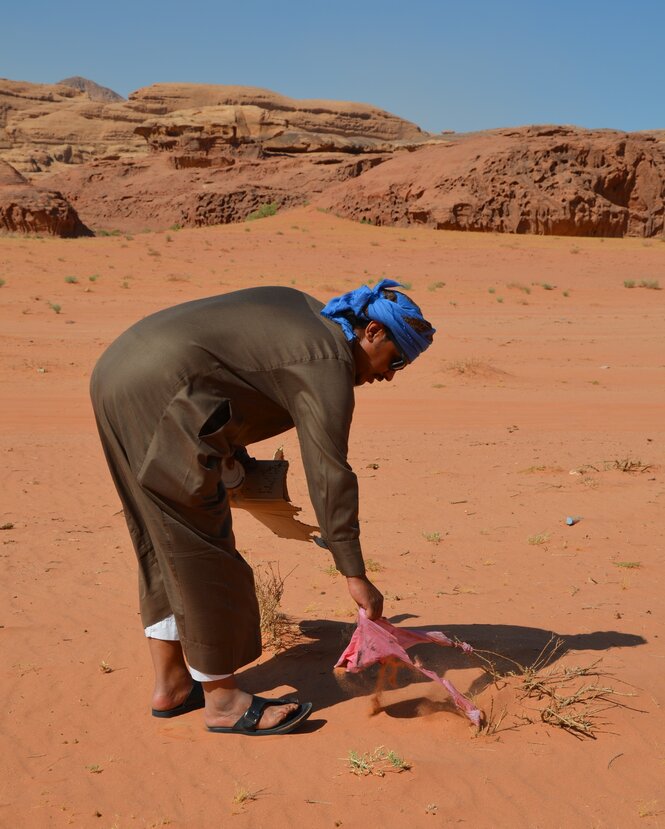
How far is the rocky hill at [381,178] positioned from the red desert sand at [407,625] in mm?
16922

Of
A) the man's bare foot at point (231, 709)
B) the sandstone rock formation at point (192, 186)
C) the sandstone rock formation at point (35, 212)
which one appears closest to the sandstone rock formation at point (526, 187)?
the sandstone rock formation at point (192, 186)

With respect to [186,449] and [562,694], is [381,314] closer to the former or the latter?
[186,449]

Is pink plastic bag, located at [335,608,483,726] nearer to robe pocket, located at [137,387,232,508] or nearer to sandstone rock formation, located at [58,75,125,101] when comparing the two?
robe pocket, located at [137,387,232,508]

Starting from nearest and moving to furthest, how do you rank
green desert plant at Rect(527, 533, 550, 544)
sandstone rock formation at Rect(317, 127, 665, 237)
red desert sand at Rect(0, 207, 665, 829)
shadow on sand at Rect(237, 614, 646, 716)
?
red desert sand at Rect(0, 207, 665, 829) → shadow on sand at Rect(237, 614, 646, 716) → green desert plant at Rect(527, 533, 550, 544) → sandstone rock formation at Rect(317, 127, 665, 237)

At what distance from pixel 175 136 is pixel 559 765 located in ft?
133

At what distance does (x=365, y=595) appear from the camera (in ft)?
9.91

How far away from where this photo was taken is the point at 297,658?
159 inches

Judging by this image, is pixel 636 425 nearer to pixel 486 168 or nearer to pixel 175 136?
pixel 486 168

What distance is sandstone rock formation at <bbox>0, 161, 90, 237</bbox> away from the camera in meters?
27.5

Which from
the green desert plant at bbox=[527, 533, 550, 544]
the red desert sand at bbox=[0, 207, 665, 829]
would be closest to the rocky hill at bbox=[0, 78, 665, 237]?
the red desert sand at bbox=[0, 207, 665, 829]

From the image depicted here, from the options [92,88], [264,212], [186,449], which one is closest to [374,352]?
[186,449]

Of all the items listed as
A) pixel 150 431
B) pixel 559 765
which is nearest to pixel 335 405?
pixel 150 431

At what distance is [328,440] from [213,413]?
0.38 metres

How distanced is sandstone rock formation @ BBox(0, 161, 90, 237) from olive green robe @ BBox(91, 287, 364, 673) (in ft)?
86.5
